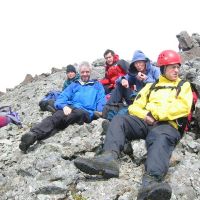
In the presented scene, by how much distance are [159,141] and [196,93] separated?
138 inches

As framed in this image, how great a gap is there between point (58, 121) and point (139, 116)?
11.5 ft

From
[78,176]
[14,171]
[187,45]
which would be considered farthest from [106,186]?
[187,45]

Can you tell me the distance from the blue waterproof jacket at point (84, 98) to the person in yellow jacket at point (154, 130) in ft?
9.78

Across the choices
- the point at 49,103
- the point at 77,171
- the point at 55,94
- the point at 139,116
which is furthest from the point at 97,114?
the point at 55,94

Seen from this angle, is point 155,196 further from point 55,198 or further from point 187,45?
point 187,45

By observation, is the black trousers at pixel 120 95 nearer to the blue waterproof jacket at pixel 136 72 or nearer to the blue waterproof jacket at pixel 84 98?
the blue waterproof jacket at pixel 136 72

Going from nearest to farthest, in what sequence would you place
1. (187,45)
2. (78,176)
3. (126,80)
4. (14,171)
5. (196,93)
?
(78,176)
(14,171)
(196,93)
(126,80)
(187,45)

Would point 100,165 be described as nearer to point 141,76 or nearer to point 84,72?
point 141,76

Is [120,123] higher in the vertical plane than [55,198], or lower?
higher

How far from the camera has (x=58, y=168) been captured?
423 inches

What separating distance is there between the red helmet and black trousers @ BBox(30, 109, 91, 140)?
3633 mm

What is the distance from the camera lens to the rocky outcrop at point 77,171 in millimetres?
9656

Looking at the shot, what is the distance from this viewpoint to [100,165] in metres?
9.34

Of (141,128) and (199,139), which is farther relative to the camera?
(199,139)
